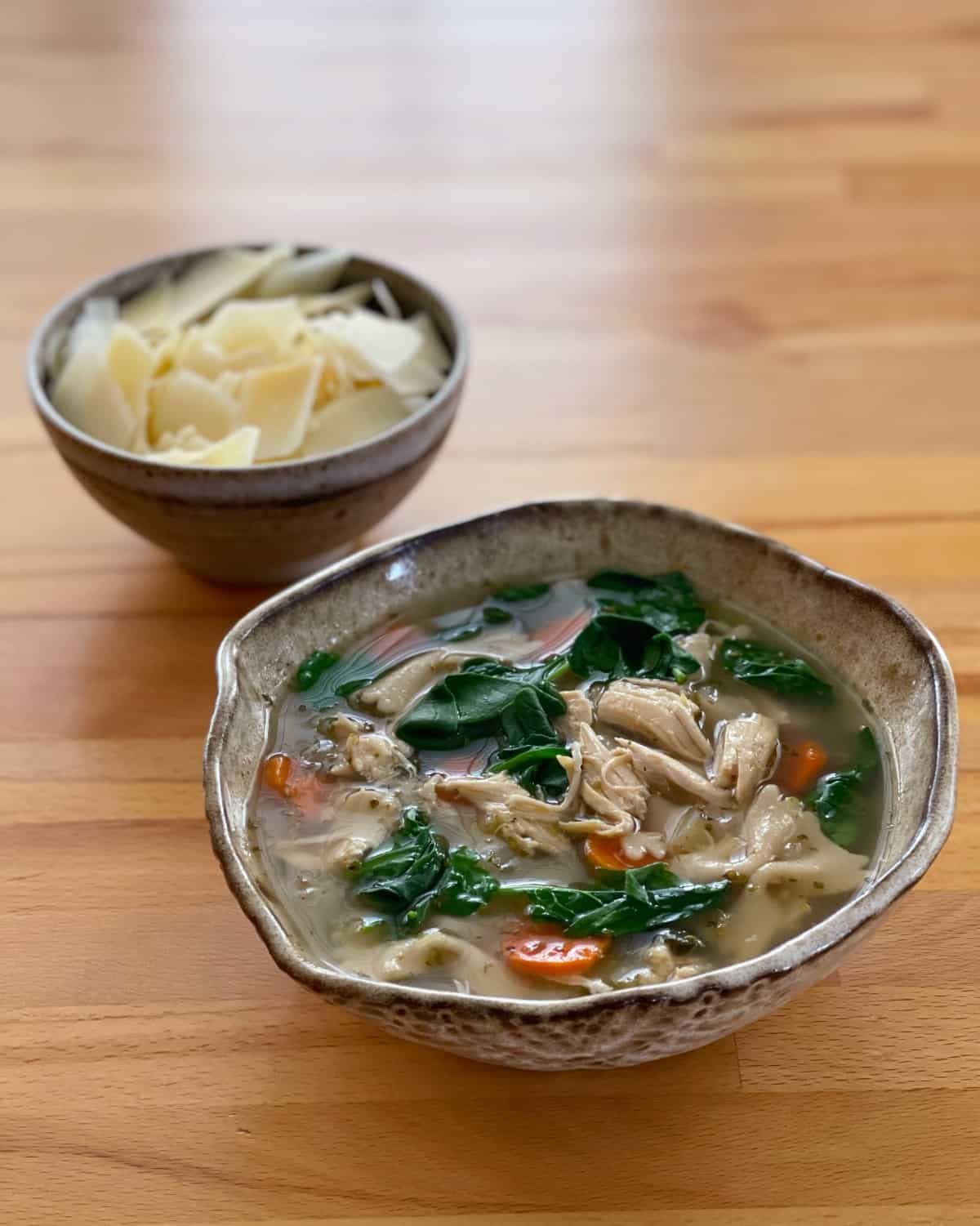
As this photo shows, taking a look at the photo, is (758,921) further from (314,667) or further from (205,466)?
(205,466)

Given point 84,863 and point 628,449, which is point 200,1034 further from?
point 628,449

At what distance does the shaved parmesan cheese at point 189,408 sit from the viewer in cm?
226

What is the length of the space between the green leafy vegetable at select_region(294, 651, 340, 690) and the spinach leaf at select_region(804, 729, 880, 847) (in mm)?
643

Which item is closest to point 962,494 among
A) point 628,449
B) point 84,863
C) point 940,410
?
point 940,410

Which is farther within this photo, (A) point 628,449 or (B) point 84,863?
(A) point 628,449

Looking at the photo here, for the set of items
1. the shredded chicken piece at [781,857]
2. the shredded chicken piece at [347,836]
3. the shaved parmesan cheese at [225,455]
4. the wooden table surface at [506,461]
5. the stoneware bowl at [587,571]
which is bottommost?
the wooden table surface at [506,461]

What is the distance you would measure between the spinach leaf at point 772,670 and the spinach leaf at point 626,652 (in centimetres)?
5

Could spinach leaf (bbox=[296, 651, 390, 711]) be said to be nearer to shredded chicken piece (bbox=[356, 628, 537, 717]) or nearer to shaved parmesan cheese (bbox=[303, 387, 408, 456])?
shredded chicken piece (bbox=[356, 628, 537, 717])

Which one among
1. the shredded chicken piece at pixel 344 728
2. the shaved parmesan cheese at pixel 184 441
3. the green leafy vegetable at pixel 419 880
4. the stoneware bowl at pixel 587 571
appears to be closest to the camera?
the stoneware bowl at pixel 587 571

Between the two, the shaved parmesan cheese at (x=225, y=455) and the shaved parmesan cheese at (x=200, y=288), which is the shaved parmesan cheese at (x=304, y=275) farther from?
the shaved parmesan cheese at (x=225, y=455)

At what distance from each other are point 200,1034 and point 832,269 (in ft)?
7.60

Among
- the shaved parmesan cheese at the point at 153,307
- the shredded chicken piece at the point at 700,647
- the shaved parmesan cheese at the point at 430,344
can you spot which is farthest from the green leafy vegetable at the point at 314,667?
the shaved parmesan cheese at the point at 153,307

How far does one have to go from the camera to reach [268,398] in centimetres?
226

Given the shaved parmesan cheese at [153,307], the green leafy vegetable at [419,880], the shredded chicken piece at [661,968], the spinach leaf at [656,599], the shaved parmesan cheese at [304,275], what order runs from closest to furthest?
the shredded chicken piece at [661,968]
the green leafy vegetable at [419,880]
the spinach leaf at [656,599]
the shaved parmesan cheese at [153,307]
the shaved parmesan cheese at [304,275]
